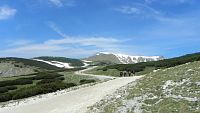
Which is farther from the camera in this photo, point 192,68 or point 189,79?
point 192,68

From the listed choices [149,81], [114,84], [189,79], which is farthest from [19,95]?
[189,79]

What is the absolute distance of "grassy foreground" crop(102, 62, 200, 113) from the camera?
24.7 metres

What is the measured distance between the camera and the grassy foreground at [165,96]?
24688 millimetres

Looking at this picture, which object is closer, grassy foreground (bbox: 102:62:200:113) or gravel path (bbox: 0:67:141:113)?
grassy foreground (bbox: 102:62:200:113)

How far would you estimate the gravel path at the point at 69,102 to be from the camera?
32.4 m

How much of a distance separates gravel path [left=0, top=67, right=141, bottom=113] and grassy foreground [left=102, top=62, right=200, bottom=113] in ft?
11.2

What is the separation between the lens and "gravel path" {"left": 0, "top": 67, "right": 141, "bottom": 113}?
106ft

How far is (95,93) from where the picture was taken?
1436 inches

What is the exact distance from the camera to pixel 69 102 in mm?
34906

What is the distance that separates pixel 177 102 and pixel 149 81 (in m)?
7.59

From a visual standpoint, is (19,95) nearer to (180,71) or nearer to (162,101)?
(180,71)

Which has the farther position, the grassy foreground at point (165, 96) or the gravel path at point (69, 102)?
the gravel path at point (69, 102)

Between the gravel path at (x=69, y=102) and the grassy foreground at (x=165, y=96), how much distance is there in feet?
11.2

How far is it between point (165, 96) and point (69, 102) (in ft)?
34.5
